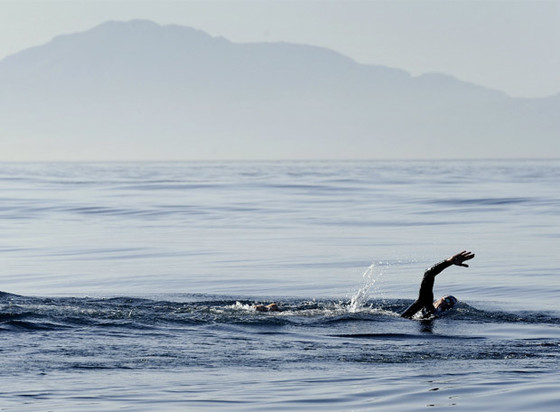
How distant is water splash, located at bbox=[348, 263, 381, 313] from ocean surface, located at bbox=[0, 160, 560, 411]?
0.32 ft

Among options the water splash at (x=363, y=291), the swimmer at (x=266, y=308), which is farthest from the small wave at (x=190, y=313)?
the swimmer at (x=266, y=308)

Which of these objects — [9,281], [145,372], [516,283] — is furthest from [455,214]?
[145,372]

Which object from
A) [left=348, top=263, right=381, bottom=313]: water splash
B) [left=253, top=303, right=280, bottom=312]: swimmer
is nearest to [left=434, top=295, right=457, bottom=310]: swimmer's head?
[left=348, top=263, right=381, bottom=313]: water splash

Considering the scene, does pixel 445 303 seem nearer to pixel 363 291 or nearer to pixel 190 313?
pixel 363 291

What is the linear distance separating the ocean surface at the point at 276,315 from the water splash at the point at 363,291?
0.32ft

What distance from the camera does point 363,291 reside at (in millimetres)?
26500

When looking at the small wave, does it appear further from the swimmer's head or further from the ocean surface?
the swimmer's head

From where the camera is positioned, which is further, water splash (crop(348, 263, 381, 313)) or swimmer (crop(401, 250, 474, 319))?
water splash (crop(348, 263, 381, 313))

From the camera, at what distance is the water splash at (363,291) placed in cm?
2372

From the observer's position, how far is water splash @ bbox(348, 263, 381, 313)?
2372 centimetres

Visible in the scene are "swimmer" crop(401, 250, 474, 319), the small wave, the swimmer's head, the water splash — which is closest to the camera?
the small wave

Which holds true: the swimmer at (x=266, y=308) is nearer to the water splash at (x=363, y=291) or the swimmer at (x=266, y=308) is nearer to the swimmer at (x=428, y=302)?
the water splash at (x=363, y=291)

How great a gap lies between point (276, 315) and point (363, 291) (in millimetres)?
5148

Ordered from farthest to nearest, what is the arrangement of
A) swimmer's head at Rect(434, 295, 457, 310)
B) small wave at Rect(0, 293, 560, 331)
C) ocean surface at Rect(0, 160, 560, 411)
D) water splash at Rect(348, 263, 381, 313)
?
water splash at Rect(348, 263, 381, 313) → swimmer's head at Rect(434, 295, 457, 310) → small wave at Rect(0, 293, 560, 331) → ocean surface at Rect(0, 160, 560, 411)
